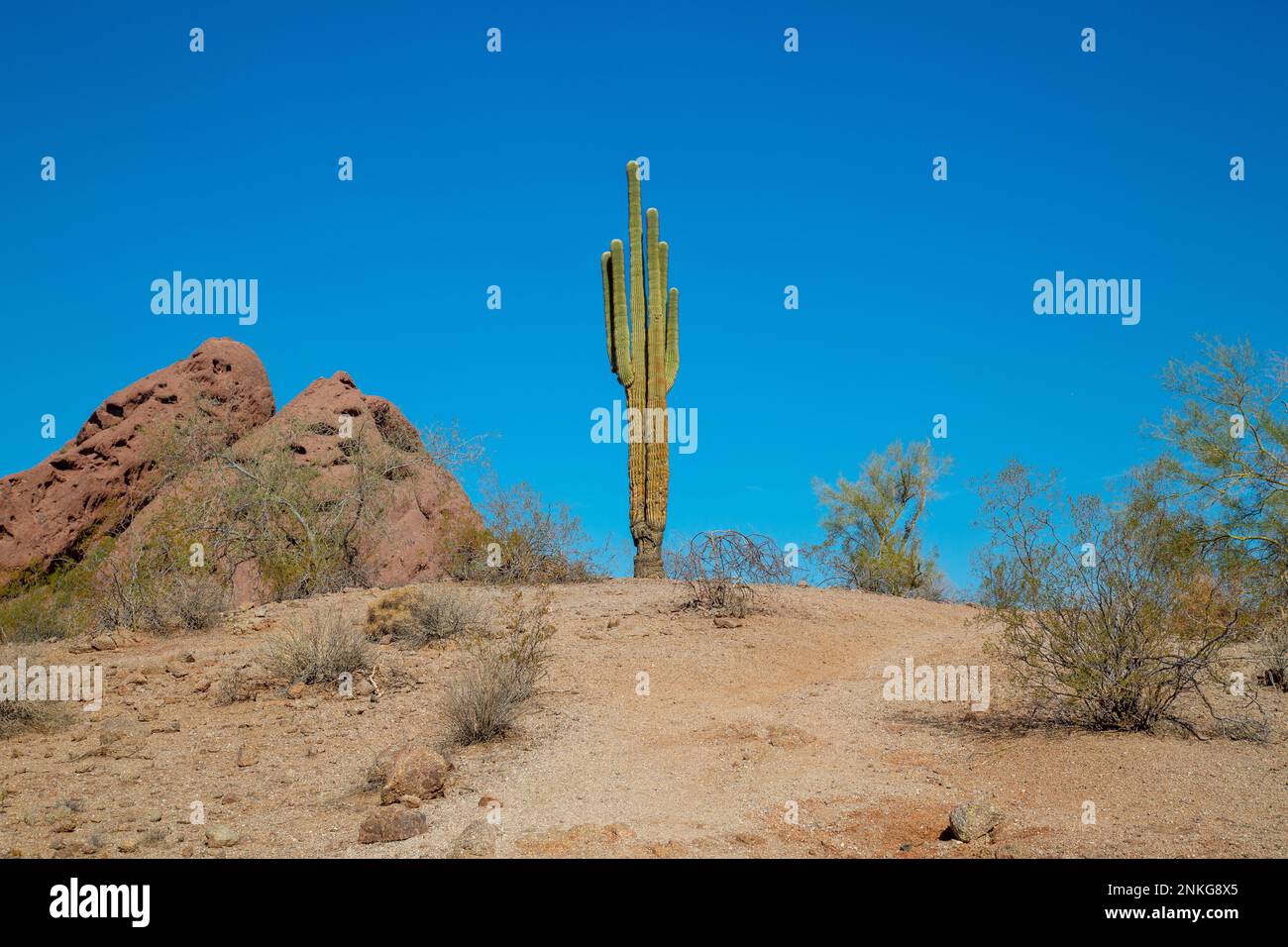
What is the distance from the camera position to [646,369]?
735 inches

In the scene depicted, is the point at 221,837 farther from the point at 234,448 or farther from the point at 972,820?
the point at 234,448

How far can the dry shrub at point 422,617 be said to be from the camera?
1207 centimetres

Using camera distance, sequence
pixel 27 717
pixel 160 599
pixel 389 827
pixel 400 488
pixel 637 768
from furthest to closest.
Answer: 1. pixel 400 488
2. pixel 160 599
3. pixel 27 717
4. pixel 637 768
5. pixel 389 827

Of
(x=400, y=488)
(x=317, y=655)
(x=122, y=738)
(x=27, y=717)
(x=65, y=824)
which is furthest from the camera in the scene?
(x=400, y=488)

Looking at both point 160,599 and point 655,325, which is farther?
point 655,325

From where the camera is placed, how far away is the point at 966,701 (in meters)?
9.70

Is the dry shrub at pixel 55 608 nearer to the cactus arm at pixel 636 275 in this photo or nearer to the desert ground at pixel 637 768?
the desert ground at pixel 637 768

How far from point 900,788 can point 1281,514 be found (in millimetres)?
10418

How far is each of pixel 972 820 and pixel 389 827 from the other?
3.71 metres

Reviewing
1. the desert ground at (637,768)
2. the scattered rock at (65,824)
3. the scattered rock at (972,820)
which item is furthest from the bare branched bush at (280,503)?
the scattered rock at (972,820)

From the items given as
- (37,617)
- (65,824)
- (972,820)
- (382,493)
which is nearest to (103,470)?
(37,617)

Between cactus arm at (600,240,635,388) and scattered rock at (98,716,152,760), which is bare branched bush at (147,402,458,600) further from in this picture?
scattered rock at (98,716,152,760)
